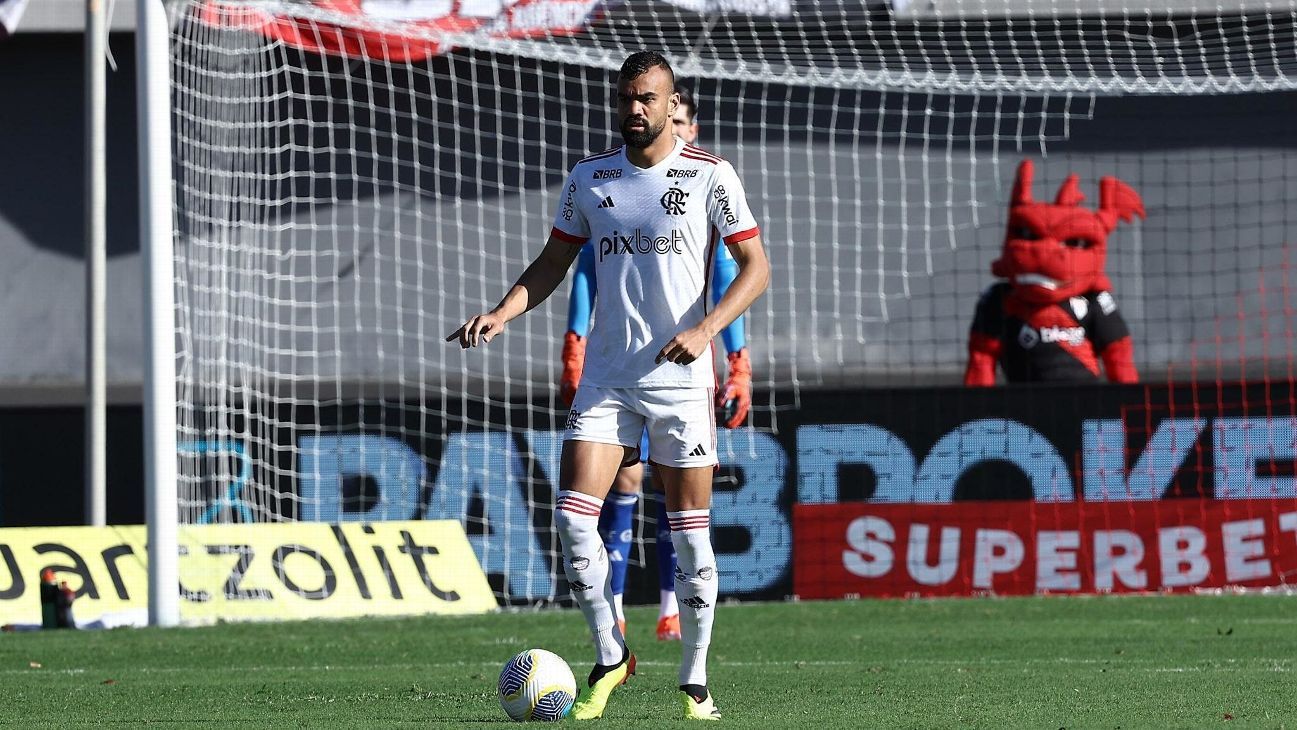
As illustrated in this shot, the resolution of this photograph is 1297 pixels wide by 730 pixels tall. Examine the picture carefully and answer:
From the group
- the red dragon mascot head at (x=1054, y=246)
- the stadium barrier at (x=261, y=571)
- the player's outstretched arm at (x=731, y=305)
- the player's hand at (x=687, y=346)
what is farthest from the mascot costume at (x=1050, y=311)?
the player's hand at (x=687, y=346)

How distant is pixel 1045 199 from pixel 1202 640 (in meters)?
9.50

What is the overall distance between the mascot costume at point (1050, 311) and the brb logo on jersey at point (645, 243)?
6733 millimetres

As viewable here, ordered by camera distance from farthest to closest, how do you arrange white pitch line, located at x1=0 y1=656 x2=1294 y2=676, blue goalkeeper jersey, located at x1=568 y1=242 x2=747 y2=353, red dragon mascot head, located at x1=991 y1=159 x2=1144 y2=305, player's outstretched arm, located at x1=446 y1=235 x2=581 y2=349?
red dragon mascot head, located at x1=991 y1=159 x2=1144 y2=305
blue goalkeeper jersey, located at x1=568 y1=242 x2=747 y2=353
white pitch line, located at x1=0 y1=656 x2=1294 y2=676
player's outstretched arm, located at x1=446 y1=235 x2=581 y2=349

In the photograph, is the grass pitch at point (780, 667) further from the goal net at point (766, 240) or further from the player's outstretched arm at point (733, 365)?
the player's outstretched arm at point (733, 365)

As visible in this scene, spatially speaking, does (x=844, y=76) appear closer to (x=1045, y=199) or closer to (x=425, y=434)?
(x=425, y=434)

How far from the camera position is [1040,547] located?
33.6ft

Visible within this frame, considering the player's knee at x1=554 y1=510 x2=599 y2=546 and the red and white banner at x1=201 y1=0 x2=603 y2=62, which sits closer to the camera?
the player's knee at x1=554 y1=510 x2=599 y2=546

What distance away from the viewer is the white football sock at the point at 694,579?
204 inches

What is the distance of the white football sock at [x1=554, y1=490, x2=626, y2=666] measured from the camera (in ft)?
17.1

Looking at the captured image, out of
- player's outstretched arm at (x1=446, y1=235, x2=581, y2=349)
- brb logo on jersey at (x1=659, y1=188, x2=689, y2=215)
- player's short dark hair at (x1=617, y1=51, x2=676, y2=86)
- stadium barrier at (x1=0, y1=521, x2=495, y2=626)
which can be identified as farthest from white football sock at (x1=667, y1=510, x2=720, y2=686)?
stadium barrier at (x1=0, y1=521, x2=495, y2=626)

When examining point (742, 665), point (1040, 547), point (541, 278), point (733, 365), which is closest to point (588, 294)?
point (733, 365)

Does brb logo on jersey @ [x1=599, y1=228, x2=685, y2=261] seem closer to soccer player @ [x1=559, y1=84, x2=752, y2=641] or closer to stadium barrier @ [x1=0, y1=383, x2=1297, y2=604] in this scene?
soccer player @ [x1=559, y1=84, x2=752, y2=641]

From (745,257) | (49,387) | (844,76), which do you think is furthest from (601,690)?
(49,387)

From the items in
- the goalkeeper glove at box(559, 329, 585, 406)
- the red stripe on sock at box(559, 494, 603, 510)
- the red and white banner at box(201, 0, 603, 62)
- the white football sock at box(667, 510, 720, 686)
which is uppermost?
the red and white banner at box(201, 0, 603, 62)
